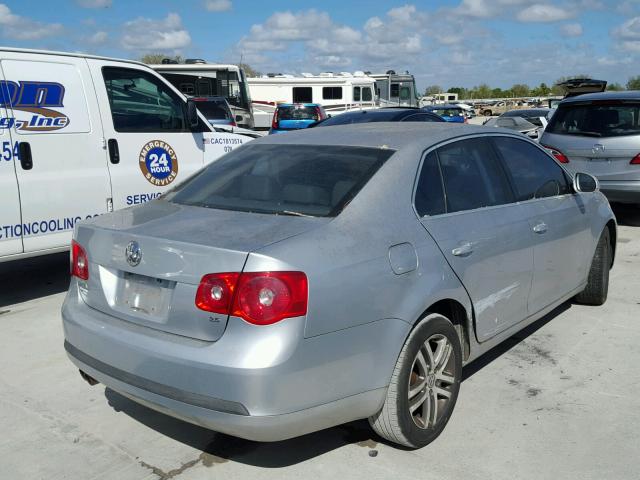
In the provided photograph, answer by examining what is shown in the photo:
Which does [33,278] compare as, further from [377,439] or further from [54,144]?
[377,439]

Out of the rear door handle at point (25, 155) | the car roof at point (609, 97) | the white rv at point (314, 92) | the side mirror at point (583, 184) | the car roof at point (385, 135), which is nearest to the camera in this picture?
the car roof at point (385, 135)

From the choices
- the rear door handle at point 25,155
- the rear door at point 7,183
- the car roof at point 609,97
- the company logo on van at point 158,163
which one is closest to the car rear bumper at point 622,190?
the car roof at point 609,97

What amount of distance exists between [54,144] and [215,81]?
18.2m

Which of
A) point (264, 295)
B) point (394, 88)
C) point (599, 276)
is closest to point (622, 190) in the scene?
point (599, 276)

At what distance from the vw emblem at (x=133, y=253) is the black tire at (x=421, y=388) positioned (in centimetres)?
129

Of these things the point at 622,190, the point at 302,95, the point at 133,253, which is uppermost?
the point at 302,95

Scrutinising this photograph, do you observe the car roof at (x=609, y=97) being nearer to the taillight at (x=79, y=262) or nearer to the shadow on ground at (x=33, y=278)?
the shadow on ground at (x=33, y=278)

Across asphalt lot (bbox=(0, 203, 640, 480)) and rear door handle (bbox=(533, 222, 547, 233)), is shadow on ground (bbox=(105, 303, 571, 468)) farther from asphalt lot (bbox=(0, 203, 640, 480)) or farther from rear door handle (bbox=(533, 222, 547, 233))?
rear door handle (bbox=(533, 222, 547, 233))

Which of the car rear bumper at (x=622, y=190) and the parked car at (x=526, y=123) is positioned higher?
the parked car at (x=526, y=123)

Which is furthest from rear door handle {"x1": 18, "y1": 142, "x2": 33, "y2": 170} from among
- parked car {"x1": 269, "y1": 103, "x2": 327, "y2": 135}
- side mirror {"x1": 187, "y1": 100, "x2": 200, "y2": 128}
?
parked car {"x1": 269, "y1": 103, "x2": 327, "y2": 135}

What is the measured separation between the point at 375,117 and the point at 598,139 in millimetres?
3377

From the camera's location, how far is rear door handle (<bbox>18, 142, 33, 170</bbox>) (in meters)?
5.60

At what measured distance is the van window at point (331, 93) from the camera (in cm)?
3016

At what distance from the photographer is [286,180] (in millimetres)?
3678
